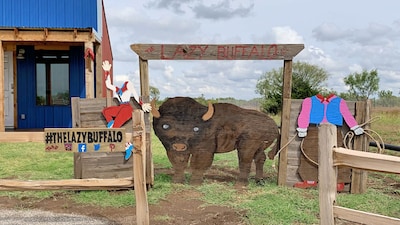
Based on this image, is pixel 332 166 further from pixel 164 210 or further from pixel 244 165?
pixel 244 165

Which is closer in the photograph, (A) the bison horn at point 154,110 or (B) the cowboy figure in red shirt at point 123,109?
(B) the cowboy figure in red shirt at point 123,109

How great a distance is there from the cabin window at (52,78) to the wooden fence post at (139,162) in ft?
33.9

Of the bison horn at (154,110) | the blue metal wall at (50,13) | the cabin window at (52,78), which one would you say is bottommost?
the bison horn at (154,110)

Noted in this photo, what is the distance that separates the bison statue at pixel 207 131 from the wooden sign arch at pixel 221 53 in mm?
388

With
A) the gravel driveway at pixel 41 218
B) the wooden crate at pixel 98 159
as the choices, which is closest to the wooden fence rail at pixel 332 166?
the gravel driveway at pixel 41 218

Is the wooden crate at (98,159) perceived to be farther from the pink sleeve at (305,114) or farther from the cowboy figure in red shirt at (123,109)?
the pink sleeve at (305,114)

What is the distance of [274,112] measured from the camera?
10.0 meters

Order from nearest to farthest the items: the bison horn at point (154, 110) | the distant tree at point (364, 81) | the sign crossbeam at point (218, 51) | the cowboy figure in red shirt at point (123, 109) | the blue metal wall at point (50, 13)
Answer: the cowboy figure in red shirt at point (123, 109) < the sign crossbeam at point (218, 51) < the bison horn at point (154, 110) < the blue metal wall at point (50, 13) < the distant tree at point (364, 81)

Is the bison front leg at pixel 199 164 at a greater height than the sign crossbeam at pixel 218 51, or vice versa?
the sign crossbeam at pixel 218 51

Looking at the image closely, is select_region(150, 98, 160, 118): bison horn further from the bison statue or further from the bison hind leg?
the bison hind leg

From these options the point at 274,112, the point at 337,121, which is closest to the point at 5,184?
the point at 337,121

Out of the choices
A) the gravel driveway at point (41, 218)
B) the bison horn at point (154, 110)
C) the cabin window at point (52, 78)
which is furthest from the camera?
the cabin window at point (52, 78)

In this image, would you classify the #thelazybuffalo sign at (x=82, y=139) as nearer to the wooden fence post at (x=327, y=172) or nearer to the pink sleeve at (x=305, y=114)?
the wooden fence post at (x=327, y=172)

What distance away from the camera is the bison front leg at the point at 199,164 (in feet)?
21.4
